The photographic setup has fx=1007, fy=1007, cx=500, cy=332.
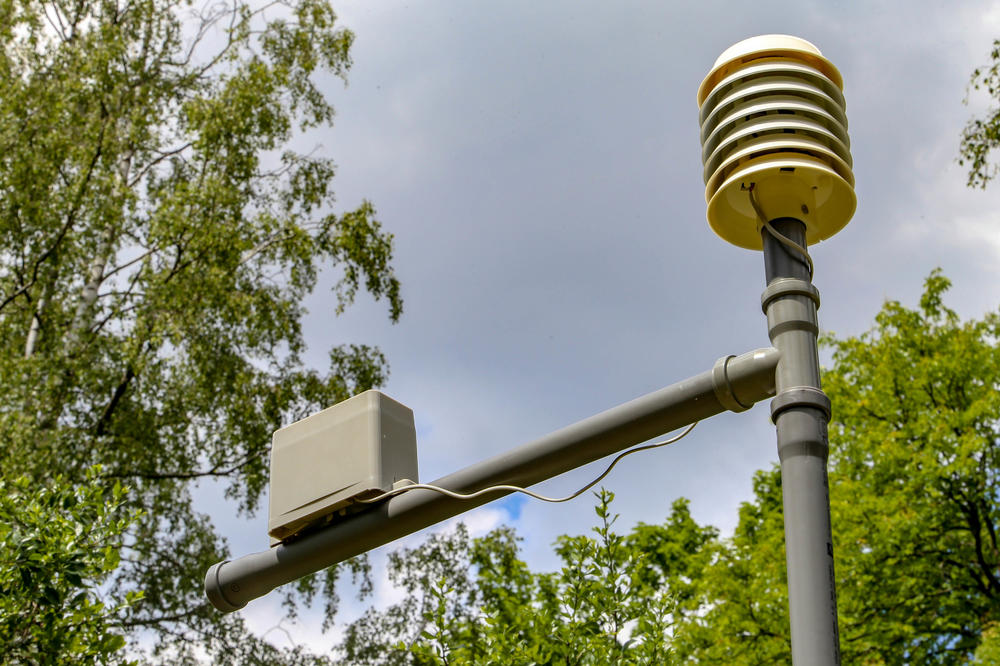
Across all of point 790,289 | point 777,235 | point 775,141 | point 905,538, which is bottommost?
point 790,289

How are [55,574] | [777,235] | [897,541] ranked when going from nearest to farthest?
[777,235] < [55,574] < [897,541]

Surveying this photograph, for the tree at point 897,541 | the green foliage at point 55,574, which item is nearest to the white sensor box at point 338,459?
the green foliage at point 55,574

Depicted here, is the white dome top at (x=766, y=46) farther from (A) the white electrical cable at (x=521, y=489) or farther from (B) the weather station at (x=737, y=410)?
(A) the white electrical cable at (x=521, y=489)

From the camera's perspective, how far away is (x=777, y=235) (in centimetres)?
235

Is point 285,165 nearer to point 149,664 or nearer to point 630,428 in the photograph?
point 149,664

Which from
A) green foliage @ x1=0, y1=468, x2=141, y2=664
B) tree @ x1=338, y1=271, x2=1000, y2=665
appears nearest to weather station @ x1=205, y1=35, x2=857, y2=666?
green foliage @ x1=0, y1=468, x2=141, y2=664

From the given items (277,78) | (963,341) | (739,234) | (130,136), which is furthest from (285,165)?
(739,234)

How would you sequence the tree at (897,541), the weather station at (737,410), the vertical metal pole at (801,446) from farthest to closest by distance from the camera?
the tree at (897,541), the weather station at (737,410), the vertical metal pole at (801,446)

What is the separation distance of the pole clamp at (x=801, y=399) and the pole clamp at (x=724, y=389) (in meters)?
0.12

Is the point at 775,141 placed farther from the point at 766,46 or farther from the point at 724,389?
the point at 724,389

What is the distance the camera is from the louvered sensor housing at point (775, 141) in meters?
2.33

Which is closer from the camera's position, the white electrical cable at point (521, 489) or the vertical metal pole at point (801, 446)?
the vertical metal pole at point (801, 446)

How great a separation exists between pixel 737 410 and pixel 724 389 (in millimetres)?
66

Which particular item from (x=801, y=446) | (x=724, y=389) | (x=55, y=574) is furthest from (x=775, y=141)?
(x=55, y=574)
